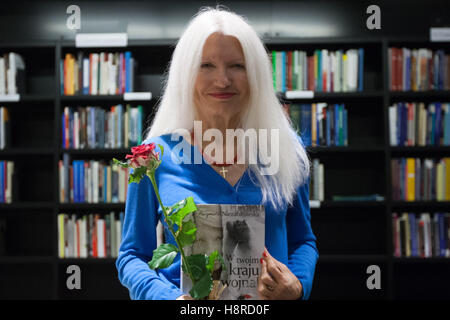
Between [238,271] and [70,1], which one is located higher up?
[70,1]

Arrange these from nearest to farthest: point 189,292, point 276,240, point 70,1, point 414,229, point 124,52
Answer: point 189,292, point 276,240, point 414,229, point 124,52, point 70,1

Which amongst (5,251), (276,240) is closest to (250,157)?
(276,240)

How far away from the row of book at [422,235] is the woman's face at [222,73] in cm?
216

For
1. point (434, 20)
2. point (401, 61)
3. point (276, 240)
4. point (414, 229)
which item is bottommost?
point (414, 229)

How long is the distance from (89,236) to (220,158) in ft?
6.63

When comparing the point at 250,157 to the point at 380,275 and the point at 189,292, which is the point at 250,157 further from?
the point at 380,275

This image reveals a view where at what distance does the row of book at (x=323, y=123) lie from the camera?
2.67m

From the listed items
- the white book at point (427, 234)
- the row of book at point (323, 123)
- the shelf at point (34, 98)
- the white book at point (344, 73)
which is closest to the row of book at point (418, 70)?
the white book at point (344, 73)

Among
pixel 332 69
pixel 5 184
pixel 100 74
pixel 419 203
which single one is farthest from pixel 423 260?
pixel 5 184

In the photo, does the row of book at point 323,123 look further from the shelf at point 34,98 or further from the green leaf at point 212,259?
the green leaf at point 212,259

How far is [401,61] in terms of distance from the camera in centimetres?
271

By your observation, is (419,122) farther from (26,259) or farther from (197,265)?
(26,259)

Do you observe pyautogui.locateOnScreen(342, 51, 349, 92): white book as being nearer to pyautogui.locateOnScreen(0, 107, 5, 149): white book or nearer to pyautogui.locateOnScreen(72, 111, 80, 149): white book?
pyautogui.locateOnScreen(72, 111, 80, 149): white book

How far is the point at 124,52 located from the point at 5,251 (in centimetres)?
158
